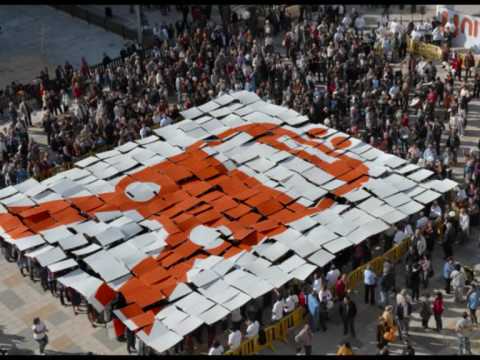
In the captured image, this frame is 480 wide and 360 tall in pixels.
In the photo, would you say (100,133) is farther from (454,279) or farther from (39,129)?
(454,279)

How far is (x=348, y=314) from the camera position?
3014 centimetres

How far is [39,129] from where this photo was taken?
149 ft

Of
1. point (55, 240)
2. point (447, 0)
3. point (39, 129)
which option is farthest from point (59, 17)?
point (55, 240)

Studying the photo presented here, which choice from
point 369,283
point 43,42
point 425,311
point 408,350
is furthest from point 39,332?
point 43,42

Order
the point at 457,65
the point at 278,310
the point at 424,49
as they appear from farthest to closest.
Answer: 1. the point at 424,49
2. the point at 457,65
3. the point at 278,310

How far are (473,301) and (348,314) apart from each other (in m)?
4.09

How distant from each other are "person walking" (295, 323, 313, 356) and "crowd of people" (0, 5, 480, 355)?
5 cm

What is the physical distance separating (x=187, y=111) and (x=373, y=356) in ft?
52.7

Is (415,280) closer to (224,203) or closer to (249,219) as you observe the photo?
(249,219)

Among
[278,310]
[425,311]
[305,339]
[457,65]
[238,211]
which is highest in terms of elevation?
[457,65]

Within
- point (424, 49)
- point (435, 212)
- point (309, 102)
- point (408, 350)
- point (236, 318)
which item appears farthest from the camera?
point (424, 49)

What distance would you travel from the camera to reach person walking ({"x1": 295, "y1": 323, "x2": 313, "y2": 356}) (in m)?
29.2

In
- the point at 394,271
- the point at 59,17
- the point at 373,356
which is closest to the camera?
the point at 373,356

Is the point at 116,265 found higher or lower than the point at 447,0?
lower
